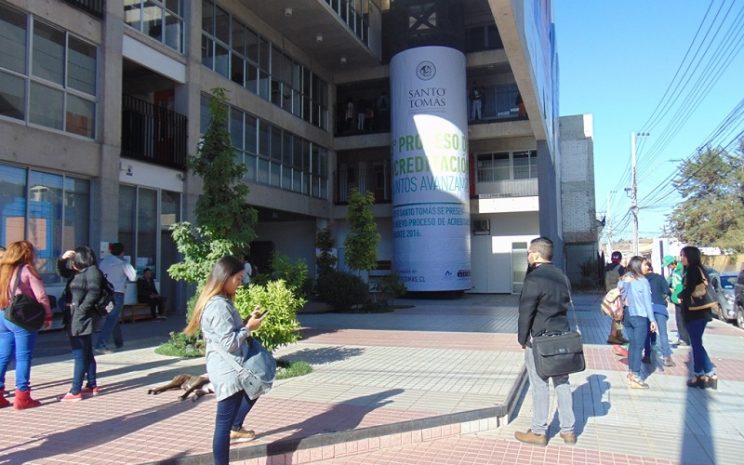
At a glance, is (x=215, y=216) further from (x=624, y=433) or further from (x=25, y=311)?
(x=624, y=433)

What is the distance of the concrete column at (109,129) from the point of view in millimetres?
13523

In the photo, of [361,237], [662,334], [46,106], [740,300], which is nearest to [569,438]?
[662,334]

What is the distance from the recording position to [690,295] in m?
7.20

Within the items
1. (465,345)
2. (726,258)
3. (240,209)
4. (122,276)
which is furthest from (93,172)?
(726,258)

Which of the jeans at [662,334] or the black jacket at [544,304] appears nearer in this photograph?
the black jacket at [544,304]

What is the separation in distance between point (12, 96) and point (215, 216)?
20.0 feet

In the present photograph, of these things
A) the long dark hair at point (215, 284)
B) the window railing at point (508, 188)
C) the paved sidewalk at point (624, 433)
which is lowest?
the paved sidewalk at point (624, 433)

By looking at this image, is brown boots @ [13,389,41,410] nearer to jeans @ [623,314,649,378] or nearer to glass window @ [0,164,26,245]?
glass window @ [0,164,26,245]

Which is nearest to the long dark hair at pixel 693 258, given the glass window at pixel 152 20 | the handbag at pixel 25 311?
the handbag at pixel 25 311

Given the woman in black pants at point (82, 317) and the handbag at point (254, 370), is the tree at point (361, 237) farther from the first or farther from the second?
the handbag at point (254, 370)

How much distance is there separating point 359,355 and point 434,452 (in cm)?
462

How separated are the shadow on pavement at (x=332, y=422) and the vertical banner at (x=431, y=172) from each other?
15.9 metres

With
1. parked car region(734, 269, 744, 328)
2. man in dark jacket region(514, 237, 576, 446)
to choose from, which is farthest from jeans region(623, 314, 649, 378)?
parked car region(734, 269, 744, 328)

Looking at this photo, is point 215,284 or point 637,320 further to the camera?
point 637,320
